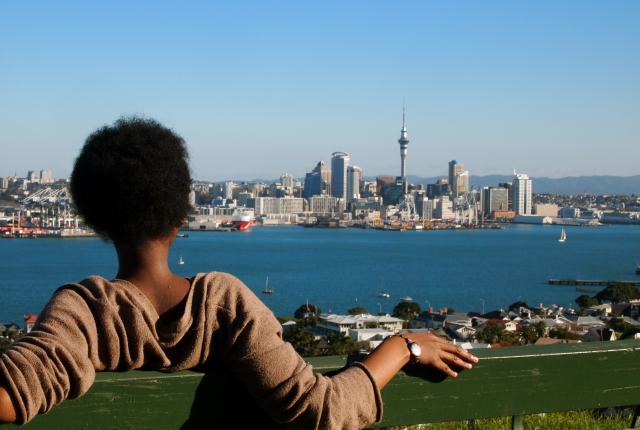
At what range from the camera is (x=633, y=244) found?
55.6 m

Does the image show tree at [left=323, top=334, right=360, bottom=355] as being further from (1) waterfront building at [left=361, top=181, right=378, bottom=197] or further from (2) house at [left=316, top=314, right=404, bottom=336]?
(1) waterfront building at [left=361, top=181, right=378, bottom=197]

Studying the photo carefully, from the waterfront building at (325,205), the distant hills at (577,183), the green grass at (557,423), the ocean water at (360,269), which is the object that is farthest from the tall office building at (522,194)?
the green grass at (557,423)

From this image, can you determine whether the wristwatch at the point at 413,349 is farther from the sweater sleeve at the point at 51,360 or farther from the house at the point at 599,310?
the house at the point at 599,310

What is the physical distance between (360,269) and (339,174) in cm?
6616

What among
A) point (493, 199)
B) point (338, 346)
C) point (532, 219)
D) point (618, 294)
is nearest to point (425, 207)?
point (493, 199)

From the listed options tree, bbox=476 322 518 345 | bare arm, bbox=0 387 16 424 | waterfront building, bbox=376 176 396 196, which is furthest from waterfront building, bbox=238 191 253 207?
bare arm, bbox=0 387 16 424

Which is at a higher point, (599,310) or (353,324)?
(353,324)

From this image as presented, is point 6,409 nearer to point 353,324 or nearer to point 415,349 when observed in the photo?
point 415,349

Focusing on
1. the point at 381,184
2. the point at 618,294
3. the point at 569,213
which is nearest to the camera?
the point at 618,294

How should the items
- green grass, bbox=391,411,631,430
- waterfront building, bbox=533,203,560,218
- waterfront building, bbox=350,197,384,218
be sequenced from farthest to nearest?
waterfront building, bbox=533,203,560,218 → waterfront building, bbox=350,197,384,218 → green grass, bbox=391,411,631,430

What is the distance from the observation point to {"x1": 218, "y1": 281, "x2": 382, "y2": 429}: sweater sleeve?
818 mm

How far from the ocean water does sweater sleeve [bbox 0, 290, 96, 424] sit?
18.2 metres

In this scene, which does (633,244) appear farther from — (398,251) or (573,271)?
(573,271)

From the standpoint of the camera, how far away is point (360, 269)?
34.4m
